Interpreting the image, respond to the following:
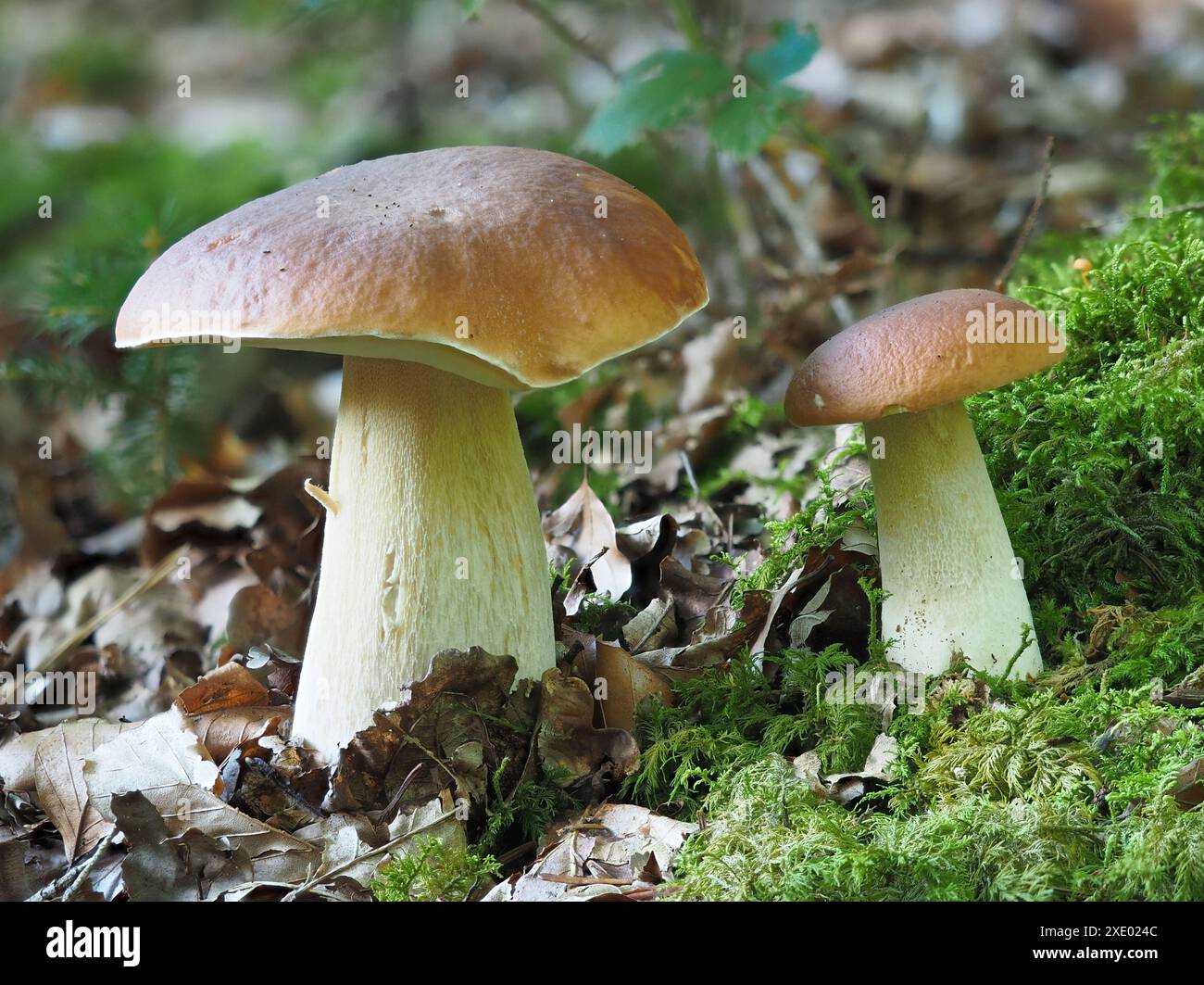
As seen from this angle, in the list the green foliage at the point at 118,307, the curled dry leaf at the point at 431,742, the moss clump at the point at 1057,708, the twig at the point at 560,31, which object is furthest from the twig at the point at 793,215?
the curled dry leaf at the point at 431,742

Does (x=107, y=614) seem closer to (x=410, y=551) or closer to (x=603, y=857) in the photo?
(x=410, y=551)

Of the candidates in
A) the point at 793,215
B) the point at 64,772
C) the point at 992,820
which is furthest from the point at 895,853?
the point at 793,215

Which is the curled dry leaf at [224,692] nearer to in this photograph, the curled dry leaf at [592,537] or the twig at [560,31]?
the curled dry leaf at [592,537]

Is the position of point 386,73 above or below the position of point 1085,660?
above

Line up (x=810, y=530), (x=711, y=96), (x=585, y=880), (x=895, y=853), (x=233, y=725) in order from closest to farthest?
(x=895, y=853) → (x=585, y=880) → (x=233, y=725) → (x=810, y=530) → (x=711, y=96)

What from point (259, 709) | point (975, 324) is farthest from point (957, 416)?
point (259, 709)
